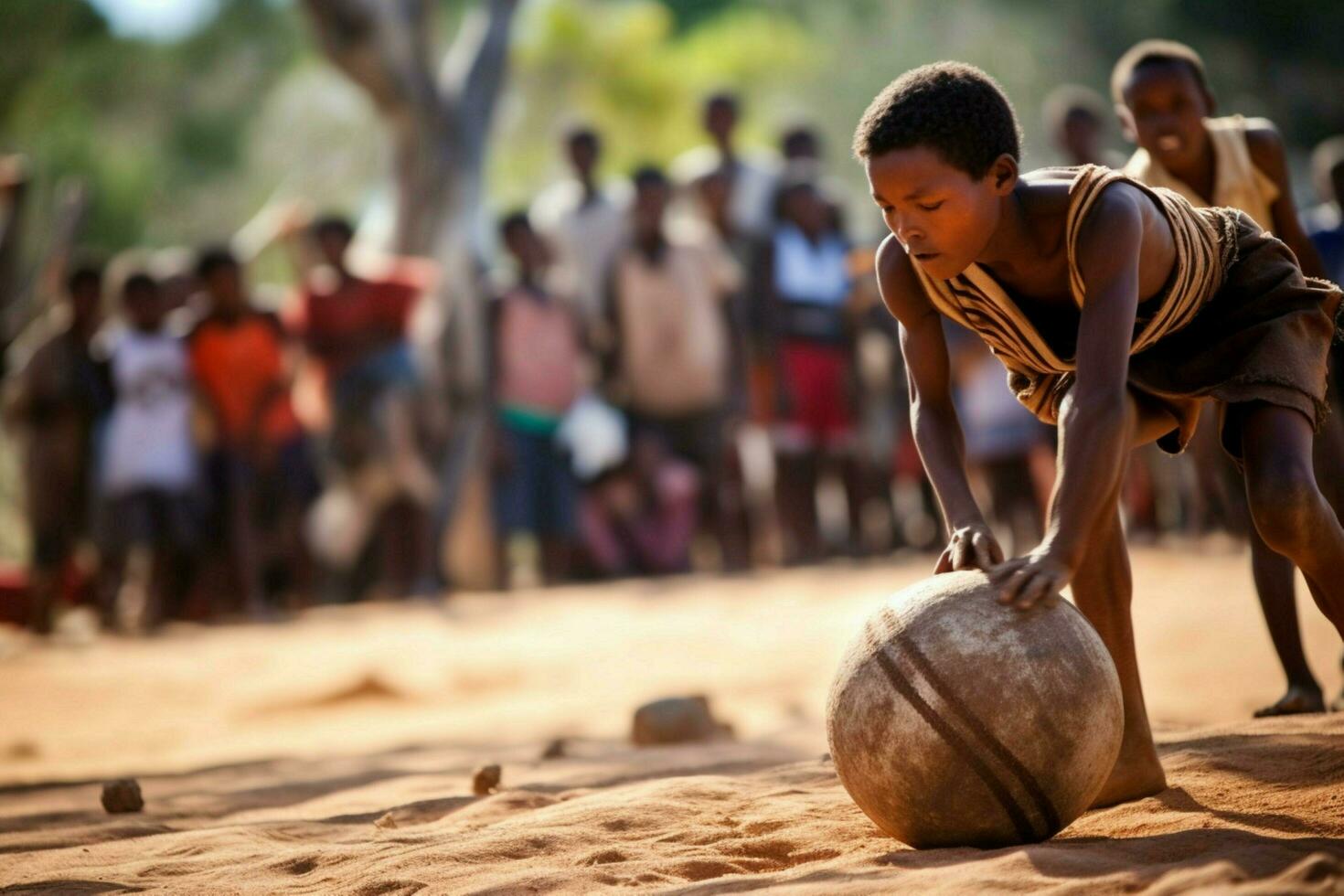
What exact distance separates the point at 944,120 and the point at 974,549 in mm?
999

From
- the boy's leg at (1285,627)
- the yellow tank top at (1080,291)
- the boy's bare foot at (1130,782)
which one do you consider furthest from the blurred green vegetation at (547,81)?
the boy's bare foot at (1130,782)

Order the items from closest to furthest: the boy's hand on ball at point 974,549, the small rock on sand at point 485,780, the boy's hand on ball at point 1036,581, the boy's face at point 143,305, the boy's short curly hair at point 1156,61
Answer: the boy's hand on ball at point 1036,581 → the boy's hand on ball at point 974,549 → the small rock on sand at point 485,780 → the boy's short curly hair at point 1156,61 → the boy's face at point 143,305

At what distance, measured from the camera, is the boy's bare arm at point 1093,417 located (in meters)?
3.46

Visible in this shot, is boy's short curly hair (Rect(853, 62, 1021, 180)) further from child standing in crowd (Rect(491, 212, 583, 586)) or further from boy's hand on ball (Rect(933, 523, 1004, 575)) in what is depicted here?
child standing in crowd (Rect(491, 212, 583, 586))

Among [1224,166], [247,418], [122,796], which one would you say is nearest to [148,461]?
[247,418]

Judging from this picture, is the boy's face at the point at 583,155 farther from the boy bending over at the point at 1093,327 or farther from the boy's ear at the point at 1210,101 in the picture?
the boy bending over at the point at 1093,327

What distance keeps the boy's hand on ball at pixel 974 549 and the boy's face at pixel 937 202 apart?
62 cm

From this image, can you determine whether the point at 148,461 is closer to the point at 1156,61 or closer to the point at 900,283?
the point at 1156,61

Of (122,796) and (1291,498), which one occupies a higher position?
(1291,498)

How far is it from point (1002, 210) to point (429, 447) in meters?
8.39

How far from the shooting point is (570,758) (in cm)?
557

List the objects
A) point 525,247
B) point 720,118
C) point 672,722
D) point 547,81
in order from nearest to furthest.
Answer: point 672,722
point 525,247
point 720,118
point 547,81

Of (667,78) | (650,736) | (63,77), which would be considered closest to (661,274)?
(650,736)

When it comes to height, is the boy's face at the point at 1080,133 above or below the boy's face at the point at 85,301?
below
